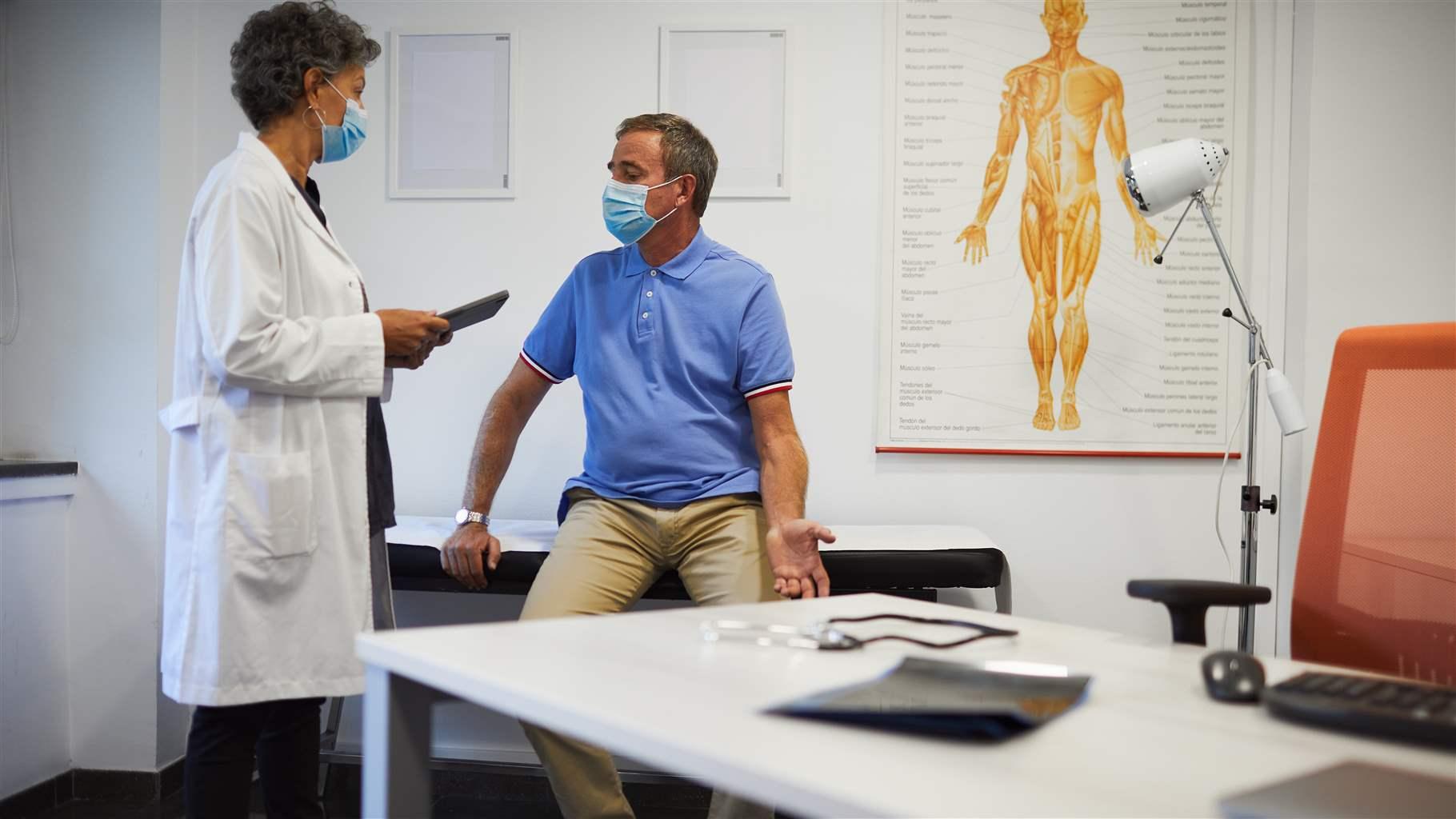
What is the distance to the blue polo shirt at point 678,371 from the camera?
2164 millimetres

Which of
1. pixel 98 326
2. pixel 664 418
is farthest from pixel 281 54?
pixel 98 326

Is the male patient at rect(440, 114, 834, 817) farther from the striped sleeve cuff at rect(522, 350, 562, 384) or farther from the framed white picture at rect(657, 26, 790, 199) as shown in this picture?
the framed white picture at rect(657, 26, 790, 199)

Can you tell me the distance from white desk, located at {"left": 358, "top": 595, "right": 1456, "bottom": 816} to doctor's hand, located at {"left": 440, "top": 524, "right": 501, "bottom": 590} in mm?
1175

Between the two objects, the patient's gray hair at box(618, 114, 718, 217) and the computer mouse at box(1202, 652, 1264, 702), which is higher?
the patient's gray hair at box(618, 114, 718, 217)

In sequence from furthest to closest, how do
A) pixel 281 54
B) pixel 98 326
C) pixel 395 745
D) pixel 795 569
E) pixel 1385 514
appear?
pixel 98 326, pixel 795 569, pixel 281 54, pixel 1385 514, pixel 395 745

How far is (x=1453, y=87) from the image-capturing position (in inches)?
105

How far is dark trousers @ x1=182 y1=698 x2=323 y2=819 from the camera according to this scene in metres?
1.59

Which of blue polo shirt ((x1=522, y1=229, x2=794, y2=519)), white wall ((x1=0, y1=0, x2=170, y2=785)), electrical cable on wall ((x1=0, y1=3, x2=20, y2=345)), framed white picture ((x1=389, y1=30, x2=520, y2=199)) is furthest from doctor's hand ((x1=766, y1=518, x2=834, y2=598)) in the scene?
electrical cable on wall ((x1=0, y1=3, x2=20, y2=345))

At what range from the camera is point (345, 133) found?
1879mm

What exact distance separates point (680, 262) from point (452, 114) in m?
0.97

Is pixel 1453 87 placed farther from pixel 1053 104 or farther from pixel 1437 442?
pixel 1437 442

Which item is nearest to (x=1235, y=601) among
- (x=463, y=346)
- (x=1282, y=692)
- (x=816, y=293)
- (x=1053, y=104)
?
(x=1282, y=692)

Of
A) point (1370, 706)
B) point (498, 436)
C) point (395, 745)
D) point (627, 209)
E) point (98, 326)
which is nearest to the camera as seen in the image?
point (1370, 706)

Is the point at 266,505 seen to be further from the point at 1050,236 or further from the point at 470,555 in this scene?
the point at 1050,236
